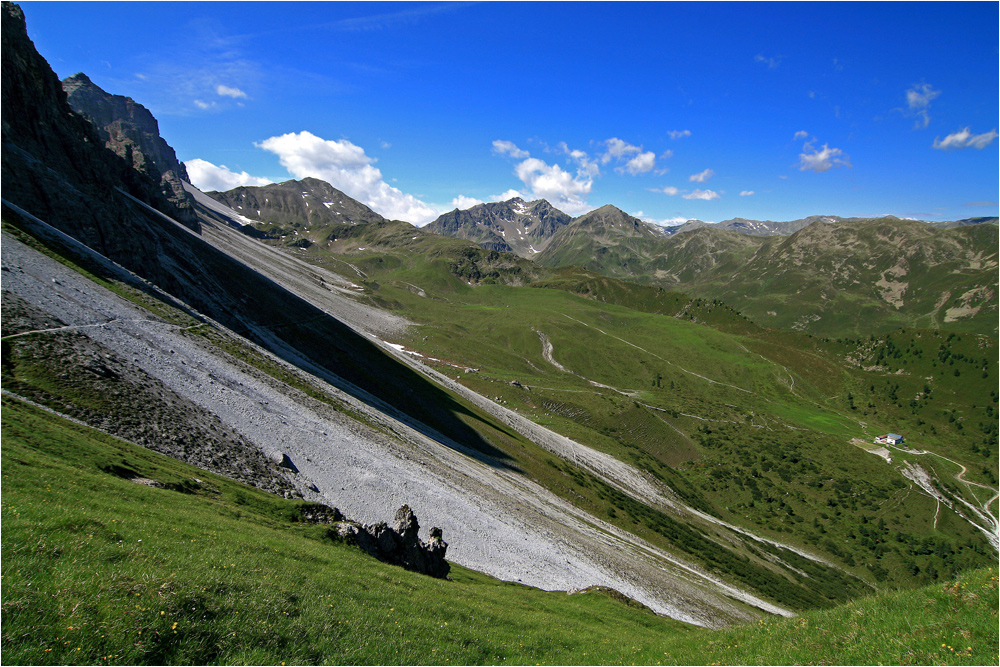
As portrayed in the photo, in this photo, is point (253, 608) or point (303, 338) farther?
point (303, 338)

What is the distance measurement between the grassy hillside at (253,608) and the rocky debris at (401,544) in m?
4.14

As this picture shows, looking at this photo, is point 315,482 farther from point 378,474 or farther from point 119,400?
point 119,400

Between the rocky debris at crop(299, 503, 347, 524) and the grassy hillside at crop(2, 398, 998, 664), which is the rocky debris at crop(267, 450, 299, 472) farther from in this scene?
the grassy hillside at crop(2, 398, 998, 664)

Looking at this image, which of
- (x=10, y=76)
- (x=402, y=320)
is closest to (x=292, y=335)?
(x=10, y=76)

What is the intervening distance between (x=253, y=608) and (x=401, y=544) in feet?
61.4

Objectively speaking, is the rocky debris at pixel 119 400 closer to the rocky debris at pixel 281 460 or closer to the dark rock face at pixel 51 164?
the rocky debris at pixel 281 460

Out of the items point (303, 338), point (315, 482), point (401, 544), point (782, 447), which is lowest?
point (315, 482)

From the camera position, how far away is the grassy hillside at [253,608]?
994cm

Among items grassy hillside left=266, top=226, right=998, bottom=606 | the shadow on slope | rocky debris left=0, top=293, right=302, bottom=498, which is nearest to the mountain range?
rocky debris left=0, top=293, right=302, bottom=498

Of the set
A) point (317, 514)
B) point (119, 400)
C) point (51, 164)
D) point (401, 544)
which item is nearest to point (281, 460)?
point (317, 514)

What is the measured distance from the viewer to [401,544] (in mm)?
29969

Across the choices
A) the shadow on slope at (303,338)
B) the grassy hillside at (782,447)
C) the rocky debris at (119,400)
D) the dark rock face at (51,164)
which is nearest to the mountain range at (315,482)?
the rocky debris at (119,400)

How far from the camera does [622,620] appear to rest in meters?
29.7

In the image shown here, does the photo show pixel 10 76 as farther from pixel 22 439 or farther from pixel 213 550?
pixel 213 550
